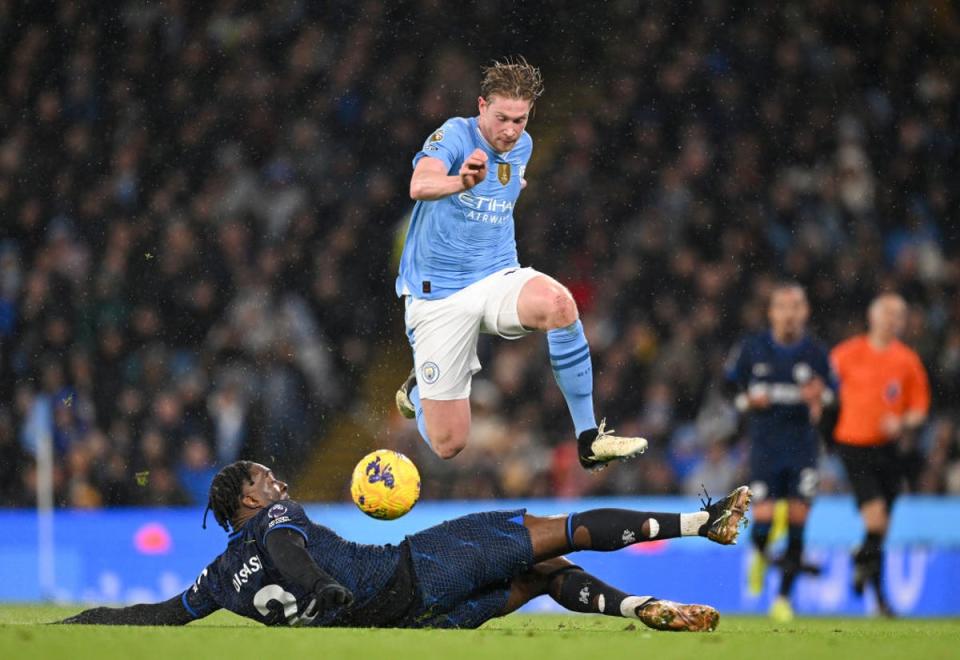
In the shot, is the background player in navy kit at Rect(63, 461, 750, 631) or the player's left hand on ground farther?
the background player in navy kit at Rect(63, 461, 750, 631)

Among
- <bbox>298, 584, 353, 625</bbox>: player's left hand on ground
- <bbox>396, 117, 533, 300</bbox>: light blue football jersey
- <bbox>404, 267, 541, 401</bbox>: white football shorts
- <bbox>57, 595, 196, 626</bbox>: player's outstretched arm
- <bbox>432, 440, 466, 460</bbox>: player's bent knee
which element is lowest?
<bbox>57, 595, 196, 626</bbox>: player's outstretched arm

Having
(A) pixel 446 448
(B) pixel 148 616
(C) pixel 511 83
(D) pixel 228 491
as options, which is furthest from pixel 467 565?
(C) pixel 511 83

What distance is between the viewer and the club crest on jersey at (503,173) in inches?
281

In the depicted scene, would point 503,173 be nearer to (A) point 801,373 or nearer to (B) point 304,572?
(B) point 304,572

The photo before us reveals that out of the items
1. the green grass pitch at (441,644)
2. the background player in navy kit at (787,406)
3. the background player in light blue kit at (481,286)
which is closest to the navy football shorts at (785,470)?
the background player in navy kit at (787,406)

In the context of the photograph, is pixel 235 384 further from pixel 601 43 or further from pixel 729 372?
pixel 601 43

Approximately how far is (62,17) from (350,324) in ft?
16.8

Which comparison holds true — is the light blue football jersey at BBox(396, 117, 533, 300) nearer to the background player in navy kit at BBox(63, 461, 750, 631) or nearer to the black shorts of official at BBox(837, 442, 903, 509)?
the background player in navy kit at BBox(63, 461, 750, 631)

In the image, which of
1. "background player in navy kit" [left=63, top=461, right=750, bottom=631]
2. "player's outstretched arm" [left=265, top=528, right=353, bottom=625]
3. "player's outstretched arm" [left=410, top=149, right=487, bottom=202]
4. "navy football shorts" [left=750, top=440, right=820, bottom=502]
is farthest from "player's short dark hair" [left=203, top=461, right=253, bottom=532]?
"navy football shorts" [left=750, top=440, right=820, bottom=502]

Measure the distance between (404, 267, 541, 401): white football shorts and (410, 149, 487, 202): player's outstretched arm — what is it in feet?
2.60

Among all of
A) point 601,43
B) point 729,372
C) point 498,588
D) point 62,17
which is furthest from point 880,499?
point 62,17

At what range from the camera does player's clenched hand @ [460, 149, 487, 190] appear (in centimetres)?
604

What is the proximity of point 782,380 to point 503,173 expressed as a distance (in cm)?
338

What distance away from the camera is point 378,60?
49.7 ft
